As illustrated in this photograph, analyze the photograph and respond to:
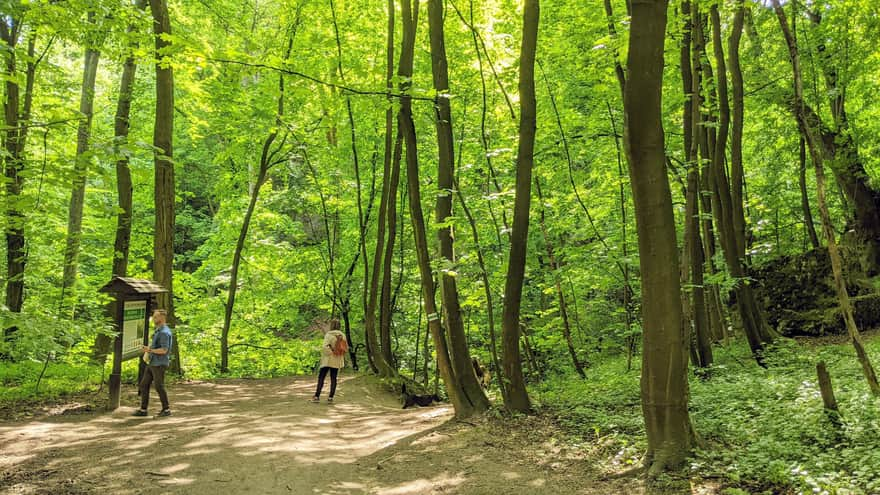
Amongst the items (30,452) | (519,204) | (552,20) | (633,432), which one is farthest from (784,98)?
(30,452)

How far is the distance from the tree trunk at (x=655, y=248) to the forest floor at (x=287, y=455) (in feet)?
2.08

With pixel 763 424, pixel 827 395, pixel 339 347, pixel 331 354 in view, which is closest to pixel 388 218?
pixel 339 347

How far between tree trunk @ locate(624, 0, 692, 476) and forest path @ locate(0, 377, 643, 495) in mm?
715

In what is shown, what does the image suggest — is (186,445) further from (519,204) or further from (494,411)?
(519,204)

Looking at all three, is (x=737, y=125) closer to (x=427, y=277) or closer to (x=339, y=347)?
(x=427, y=277)

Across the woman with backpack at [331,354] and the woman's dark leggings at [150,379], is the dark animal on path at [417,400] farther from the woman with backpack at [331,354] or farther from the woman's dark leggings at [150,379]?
the woman's dark leggings at [150,379]

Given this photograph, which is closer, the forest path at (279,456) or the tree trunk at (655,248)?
the tree trunk at (655,248)

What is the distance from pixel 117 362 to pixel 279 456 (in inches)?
153

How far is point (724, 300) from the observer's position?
62.8 ft

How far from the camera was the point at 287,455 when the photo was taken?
278 inches

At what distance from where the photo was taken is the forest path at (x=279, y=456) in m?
5.79

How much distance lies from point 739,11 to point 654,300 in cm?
862

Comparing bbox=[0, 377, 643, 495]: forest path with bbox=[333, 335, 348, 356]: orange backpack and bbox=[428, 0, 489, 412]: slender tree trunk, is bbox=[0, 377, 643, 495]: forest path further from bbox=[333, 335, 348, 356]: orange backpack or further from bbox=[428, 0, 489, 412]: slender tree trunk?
bbox=[333, 335, 348, 356]: orange backpack

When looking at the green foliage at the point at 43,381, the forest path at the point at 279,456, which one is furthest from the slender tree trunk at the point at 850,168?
the green foliage at the point at 43,381
